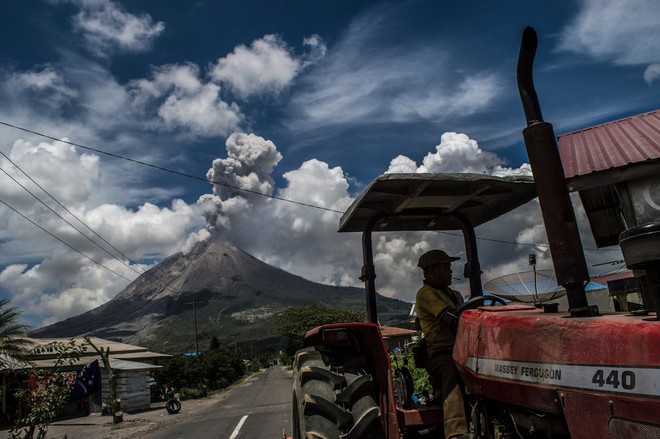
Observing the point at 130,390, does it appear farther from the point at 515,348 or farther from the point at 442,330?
the point at 515,348

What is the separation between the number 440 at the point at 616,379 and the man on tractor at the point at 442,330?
1344 millimetres

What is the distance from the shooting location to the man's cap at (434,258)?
398 centimetres

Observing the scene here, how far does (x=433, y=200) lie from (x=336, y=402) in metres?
1.86

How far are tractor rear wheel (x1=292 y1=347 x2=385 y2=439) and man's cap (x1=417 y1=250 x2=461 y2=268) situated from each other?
953mm

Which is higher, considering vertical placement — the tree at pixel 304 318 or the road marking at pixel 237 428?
the tree at pixel 304 318

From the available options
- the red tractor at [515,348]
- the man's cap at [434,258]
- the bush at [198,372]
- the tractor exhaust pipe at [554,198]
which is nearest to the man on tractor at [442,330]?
the man's cap at [434,258]

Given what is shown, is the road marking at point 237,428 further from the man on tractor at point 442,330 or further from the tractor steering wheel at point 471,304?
the tractor steering wheel at point 471,304

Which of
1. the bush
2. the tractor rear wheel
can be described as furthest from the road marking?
the bush

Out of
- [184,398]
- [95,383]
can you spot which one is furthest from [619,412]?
[184,398]

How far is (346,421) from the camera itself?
360cm

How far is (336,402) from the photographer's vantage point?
371cm

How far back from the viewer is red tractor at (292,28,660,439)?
1981 mm

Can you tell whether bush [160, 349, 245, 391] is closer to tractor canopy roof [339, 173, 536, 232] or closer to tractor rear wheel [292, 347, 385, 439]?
tractor canopy roof [339, 173, 536, 232]

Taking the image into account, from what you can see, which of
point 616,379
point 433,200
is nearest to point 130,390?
point 433,200
